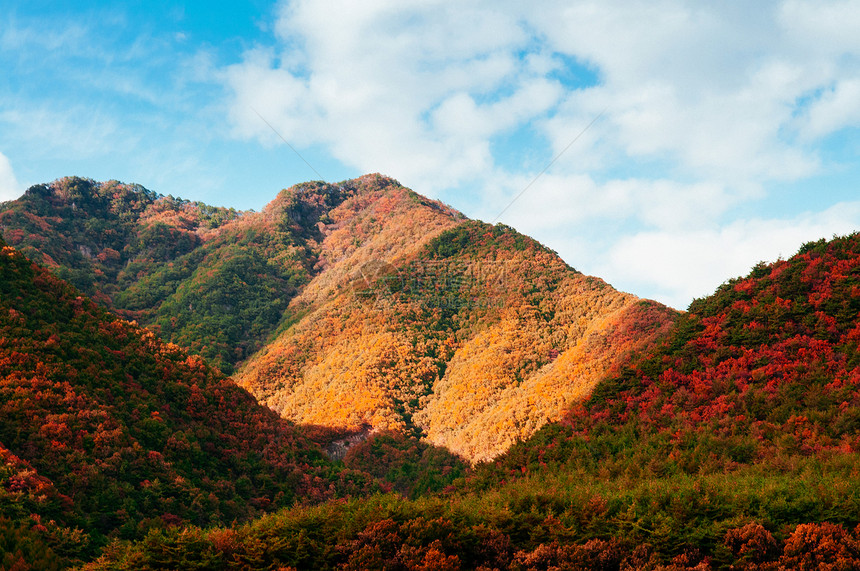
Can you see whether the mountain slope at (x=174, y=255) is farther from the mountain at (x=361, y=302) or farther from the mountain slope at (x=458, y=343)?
the mountain slope at (x=458, y=343)

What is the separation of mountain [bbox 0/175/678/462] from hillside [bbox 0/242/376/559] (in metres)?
12.9

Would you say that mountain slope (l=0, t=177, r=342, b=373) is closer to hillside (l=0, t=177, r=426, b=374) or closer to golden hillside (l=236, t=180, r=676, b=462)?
hillside (l=0, t=177, r=426, b=374)

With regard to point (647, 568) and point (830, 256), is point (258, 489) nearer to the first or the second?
point (647, 568)

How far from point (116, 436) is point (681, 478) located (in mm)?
23211

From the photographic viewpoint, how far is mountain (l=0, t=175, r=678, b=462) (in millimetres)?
44812

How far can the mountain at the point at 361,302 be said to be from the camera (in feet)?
147

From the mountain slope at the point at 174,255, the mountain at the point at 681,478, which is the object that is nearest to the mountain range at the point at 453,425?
Answer: the mountain at the point at 681,478

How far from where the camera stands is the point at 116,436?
24672 millimetres

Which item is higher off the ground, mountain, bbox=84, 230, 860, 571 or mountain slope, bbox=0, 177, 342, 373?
mountain slope, bbox=0, 177, 342, 373

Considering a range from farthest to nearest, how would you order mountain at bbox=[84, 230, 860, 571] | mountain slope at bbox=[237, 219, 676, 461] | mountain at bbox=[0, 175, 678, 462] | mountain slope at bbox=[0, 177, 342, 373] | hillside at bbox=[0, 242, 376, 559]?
mountain slope at bbox=[0, 177, 342, 373], mountain at bbox=[0, 175, 678, 462], mountain slope at bbox=[237, 219, 676, 461], hillside at bbox=[0, 242, 376, 559], mountain at bbox=[84, 230, 860, 571]

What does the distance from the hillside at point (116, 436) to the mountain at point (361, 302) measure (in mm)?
12882

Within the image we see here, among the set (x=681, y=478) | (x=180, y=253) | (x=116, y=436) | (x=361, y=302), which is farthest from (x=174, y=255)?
(x=681, y=478)

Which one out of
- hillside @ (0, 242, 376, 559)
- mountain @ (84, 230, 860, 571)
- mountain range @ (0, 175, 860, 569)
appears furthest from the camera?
hillside @ (0, 242, 376, 559)

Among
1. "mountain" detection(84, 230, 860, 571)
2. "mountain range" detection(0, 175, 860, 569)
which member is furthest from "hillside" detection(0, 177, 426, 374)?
"mountain" detection(84, 230, 860, 571)
